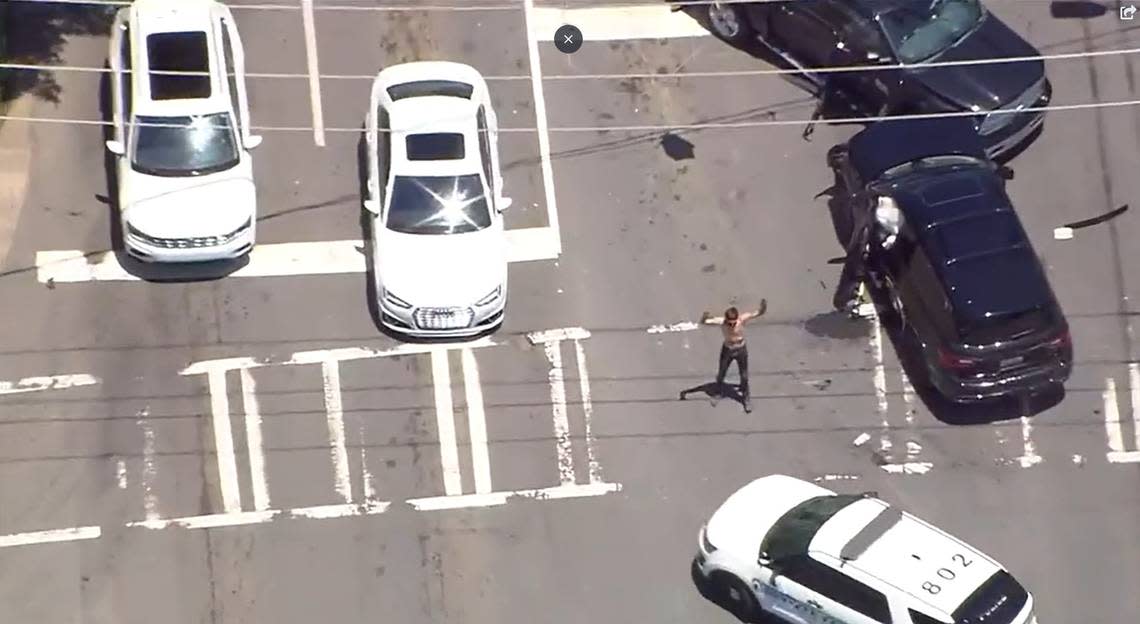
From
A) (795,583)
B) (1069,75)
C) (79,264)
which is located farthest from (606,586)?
(1069,75)

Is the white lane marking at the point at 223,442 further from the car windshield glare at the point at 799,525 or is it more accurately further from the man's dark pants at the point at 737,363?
the car windshield glare at the point at 799,525

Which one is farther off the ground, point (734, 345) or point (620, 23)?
point (620, 23)

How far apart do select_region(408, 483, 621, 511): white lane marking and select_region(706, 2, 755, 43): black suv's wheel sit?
23.4 feet

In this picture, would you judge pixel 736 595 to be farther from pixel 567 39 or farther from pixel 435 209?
pixel 567 39

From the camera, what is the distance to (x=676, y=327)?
60.0 ft

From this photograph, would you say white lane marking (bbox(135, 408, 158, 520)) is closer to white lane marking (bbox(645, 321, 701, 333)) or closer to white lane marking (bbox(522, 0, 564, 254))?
white lane marking (bbox(522, 0, 564, 254))

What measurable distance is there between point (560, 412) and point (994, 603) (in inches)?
230

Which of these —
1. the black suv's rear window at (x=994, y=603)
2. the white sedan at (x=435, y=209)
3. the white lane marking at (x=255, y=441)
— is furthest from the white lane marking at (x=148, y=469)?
the black suv's rear window at (x=994, y=603)

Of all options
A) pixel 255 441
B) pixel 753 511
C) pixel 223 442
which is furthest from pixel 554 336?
pixel 223 442

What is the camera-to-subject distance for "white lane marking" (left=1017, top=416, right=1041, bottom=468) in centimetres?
1766

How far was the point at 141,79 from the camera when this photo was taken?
1788cm

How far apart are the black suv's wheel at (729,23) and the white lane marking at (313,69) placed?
5870mm

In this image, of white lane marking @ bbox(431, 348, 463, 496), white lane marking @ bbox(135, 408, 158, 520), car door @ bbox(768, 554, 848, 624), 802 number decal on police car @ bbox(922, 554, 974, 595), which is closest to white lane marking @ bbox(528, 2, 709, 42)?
white lane marking @ bbox(431, 348, 463, 496)

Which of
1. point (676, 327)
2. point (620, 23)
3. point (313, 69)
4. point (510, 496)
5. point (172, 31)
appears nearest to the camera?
point (510, 496)
